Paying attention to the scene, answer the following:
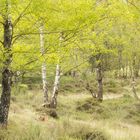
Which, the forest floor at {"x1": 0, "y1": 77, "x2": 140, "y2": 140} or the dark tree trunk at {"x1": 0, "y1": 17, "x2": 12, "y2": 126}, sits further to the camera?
the forest floor at {"x1": 0, "y1": 77, "x2": 140, "y2": 140}

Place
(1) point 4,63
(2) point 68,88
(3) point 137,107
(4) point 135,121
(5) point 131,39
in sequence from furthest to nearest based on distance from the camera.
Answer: (2) point 68,88
(5) point 131,39
(3) point 137,107
(4) point 135,121
(1) point 4,63

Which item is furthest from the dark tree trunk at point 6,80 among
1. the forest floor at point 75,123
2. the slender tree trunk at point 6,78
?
the forest floor at point 75,123

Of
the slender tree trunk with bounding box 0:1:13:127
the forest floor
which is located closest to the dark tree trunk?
the slender tree trunk with bounding box 0:1:13:127

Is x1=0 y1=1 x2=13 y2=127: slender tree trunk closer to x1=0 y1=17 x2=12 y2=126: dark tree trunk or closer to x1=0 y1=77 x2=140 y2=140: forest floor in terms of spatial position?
x1=0 y1=17 x2=12 y2=126: dark tree trunk

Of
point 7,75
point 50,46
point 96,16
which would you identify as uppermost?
point 96,16

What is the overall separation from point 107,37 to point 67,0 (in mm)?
10872

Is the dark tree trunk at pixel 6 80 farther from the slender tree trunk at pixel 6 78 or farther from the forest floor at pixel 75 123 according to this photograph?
the forest floor at pixel 75 123

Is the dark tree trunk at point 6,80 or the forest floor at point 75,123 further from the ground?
the dark tree trunk at point 6,80

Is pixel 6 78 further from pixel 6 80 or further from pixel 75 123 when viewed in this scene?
pixel 75 123

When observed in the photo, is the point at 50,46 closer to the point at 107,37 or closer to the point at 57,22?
the point at 57,22

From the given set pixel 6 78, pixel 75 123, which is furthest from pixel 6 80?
pixel 75 123

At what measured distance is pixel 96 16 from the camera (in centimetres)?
968

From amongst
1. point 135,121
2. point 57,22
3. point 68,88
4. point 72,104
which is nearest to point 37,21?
point 57,22

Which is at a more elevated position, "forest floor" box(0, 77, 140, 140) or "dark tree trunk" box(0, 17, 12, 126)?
"dark tree trunk" box(0, 17, 12, 126)
